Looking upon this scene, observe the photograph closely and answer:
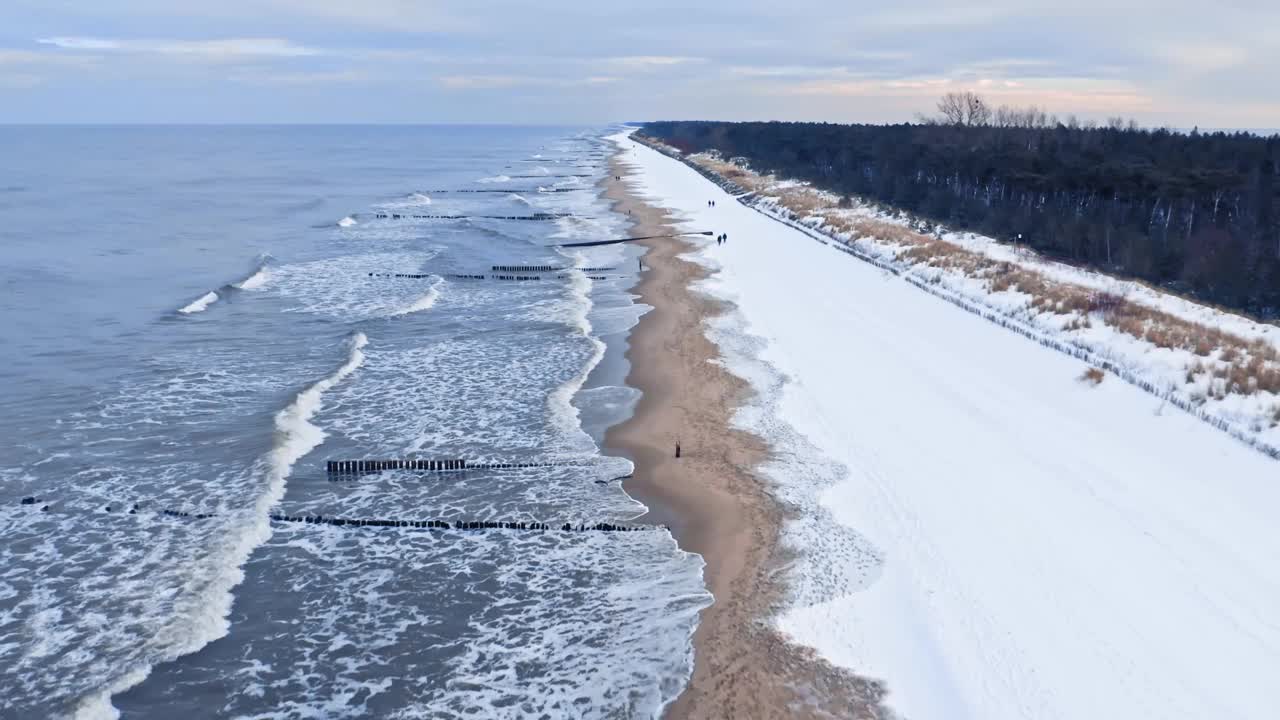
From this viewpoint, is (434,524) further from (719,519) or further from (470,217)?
(470,217)

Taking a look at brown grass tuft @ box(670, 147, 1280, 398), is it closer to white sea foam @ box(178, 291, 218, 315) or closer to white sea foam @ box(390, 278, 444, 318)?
white sea foam @ box(390, 278, 444, 318)

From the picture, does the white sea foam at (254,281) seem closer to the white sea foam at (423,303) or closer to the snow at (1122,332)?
the white sea foam at (423,303)

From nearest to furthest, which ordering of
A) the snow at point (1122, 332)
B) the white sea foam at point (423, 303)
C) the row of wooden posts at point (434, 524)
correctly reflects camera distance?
the row of wooden posts at point (434, 524)
the snow at point (1122, 332)
the white sea foam at point (423, 303)

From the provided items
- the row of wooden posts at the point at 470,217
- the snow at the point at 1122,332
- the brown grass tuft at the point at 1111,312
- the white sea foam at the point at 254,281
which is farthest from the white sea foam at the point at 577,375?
the row of wooden posts at the point at 470,217

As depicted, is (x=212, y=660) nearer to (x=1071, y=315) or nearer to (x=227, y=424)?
(x=227, y=424)

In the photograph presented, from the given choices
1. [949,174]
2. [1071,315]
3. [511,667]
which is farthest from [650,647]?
[949,174]

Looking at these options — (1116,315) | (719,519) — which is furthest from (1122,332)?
(719,519)
